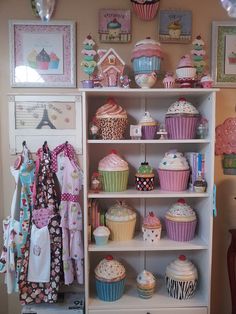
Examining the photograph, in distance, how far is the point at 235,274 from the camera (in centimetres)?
177

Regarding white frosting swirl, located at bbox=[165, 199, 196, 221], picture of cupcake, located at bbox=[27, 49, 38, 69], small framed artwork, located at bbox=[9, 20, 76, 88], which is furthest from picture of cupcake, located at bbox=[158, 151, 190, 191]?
picture of cupcake, located at bbox=[27, 49, 38, 69]

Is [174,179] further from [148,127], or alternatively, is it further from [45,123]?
[45,123]

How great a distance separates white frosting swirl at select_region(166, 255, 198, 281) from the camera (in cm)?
172

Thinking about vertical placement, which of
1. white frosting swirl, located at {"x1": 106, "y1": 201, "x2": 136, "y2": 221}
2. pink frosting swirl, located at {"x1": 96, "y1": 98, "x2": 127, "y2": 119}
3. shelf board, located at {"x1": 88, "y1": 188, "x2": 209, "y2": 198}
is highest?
pink frosting swirl, located at {"x1": 96, "y1": 98, "x2": 127, "y2": 119}

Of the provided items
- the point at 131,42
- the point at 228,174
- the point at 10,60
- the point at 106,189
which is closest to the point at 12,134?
the point at 10,60

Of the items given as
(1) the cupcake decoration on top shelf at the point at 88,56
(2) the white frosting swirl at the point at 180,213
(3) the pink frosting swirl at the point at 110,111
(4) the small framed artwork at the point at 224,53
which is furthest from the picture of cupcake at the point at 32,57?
(2) the white frosting swirl at the point at 180,213

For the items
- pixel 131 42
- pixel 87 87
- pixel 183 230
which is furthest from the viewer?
pixel 131 42

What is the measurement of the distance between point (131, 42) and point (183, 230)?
121 cm

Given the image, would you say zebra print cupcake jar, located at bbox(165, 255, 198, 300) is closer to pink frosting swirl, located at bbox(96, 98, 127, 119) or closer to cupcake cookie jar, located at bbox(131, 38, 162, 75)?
pink frosting swirl, located at bbox(96, 98, 127, 119)

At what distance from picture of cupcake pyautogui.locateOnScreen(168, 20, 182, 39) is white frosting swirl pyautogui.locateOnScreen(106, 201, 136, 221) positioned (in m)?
1.11

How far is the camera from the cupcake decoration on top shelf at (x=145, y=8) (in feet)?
5.84

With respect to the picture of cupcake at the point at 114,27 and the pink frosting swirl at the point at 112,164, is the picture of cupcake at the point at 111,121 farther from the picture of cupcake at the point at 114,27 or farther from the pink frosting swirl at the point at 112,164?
the picture of cupcake at the point at 114,27

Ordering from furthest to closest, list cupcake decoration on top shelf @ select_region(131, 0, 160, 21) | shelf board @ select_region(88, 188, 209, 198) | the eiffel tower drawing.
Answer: the eiffel tower drawing
cupcake decoration on top shelf @ select_region(131, 0, 160, 21)
shelf board @ select_region(88, 188, 209, 198)

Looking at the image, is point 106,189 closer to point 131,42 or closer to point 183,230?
point 183,230
